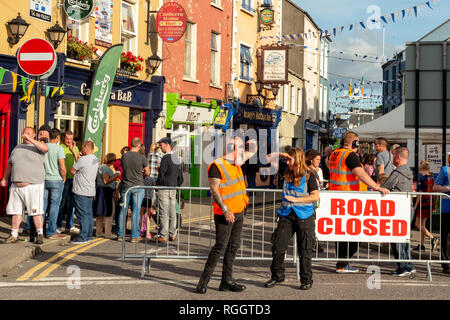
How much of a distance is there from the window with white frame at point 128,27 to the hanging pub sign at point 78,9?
8.69 feet

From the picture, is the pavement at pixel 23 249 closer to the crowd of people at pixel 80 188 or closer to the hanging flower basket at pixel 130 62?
the crowd of people at pixel 80 188

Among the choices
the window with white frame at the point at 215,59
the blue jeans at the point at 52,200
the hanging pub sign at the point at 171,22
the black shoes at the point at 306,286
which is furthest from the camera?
the window with white frame at the point at 215,59

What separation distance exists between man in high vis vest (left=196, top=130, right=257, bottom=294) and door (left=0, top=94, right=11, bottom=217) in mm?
8692

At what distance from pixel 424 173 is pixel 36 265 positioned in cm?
772

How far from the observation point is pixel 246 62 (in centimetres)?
2797

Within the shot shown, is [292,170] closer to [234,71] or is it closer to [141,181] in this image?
[141,181]

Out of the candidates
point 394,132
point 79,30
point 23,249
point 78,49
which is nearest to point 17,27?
point 78,49

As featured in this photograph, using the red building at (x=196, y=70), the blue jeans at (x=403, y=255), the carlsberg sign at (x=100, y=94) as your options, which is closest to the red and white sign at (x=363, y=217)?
the blue jeans at (x=403, y=255)

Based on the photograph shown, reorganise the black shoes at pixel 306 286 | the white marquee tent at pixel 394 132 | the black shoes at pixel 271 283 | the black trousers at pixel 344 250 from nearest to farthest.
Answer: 1. the black shoes at pixel 306 286
2. the black shoes at pixel 271 283
3. the black trousers at pixel 344 250
4. the white marquee tent at pixel 394 132

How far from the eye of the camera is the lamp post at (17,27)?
14.2m

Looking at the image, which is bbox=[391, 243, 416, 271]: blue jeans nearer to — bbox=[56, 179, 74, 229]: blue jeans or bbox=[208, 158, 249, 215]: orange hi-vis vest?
bbox=[208, 158, 249, 215]: orange hi-vis vest

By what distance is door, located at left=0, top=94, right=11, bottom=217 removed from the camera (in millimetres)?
14555

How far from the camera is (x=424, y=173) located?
42.1 feet
